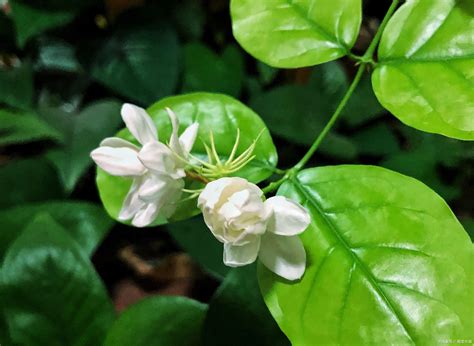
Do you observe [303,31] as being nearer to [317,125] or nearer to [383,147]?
[317,125]

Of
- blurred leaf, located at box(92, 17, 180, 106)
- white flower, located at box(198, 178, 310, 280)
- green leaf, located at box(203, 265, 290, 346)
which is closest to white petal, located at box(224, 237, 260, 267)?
white flower, located at box(198, 178, 310, 280)

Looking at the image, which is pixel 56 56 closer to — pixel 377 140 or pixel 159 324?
pixel 377 140

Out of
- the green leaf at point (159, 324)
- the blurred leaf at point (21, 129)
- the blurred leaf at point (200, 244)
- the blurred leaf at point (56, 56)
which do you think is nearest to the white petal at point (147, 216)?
the green leaf at point (159, 324)

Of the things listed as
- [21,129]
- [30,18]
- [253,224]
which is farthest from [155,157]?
[30,18]

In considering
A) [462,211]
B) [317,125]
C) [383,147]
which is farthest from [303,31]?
[462,211]

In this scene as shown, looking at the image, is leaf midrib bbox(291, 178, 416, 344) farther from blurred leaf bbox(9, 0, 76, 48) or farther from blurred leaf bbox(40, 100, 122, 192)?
blurred leaf bbox(9, 0, 76, 48)

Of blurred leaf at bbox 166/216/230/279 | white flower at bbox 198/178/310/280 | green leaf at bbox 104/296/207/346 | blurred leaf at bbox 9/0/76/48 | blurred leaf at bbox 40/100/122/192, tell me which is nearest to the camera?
white flower at bbox 198/178/310/280

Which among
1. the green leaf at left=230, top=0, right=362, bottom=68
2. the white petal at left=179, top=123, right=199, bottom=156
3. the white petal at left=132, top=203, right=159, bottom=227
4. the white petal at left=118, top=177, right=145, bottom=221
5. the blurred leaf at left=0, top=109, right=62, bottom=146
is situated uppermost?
the green leaf at left=230, top=0, right=362, bottom=68
